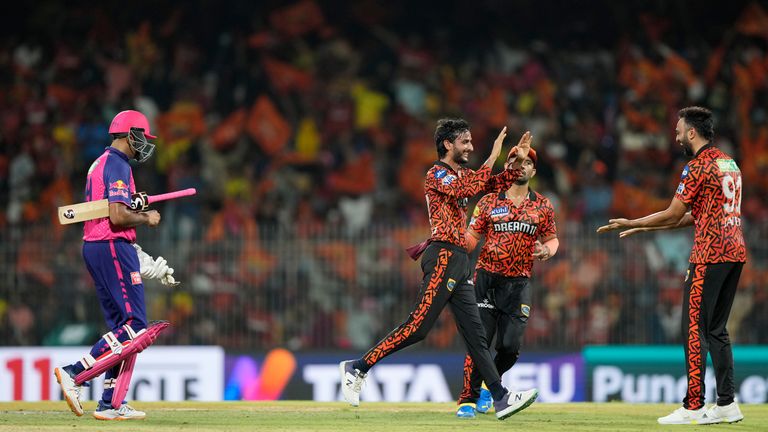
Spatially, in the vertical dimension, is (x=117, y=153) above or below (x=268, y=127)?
below

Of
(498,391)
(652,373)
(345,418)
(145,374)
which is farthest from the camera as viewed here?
(145,374)

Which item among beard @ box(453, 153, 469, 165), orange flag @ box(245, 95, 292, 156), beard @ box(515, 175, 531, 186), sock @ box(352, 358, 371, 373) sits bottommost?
sock @ box(352, 358, 371, 373)

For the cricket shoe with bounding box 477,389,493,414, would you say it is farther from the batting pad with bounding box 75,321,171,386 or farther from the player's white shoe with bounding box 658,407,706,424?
the batting pad with bounding box 75,321,171,386

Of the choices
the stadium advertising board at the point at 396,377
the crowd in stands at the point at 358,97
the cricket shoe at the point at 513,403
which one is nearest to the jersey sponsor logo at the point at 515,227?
the cricket shoe at the point at 513,403

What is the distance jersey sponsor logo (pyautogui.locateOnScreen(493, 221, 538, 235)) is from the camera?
33.2ft

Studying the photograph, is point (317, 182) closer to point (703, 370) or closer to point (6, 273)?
point (6, 273)

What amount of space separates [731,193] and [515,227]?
6.28 ft

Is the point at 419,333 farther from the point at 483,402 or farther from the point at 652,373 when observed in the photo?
the point at 652,373

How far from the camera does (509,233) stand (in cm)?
1012

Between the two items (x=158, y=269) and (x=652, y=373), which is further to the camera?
(x=652, y=373)

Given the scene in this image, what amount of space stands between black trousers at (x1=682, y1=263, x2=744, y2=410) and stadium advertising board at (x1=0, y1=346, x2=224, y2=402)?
6526 millimetres

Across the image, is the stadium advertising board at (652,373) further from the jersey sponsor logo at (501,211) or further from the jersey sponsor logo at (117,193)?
the jersey sponsor logo at (117,193)

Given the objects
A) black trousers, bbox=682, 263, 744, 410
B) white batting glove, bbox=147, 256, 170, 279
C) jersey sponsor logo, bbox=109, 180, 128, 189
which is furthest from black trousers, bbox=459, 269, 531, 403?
jersey sponsor logo, bbox=109, 180, 128, 189

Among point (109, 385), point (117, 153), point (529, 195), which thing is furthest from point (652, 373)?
point (117, 153)
